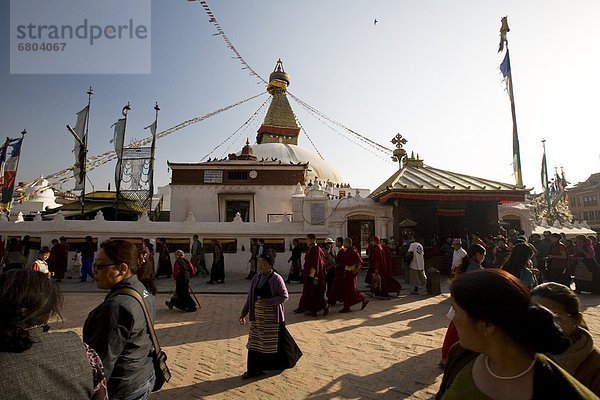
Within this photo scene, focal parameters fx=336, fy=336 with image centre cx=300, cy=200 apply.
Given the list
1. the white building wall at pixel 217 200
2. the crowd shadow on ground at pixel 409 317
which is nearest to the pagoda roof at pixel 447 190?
the crowd shadow on ground at pixel 409 317

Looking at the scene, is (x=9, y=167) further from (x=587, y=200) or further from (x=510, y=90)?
(x=587, y=200)

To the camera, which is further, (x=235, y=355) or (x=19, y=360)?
(x=235, y=355)

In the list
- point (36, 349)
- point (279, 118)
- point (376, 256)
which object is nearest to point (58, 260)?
point (376, 256)

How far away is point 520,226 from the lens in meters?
17.0

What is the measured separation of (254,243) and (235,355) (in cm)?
925

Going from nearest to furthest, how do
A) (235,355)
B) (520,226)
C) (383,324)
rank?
(235,355) < (383,324) < (520,226)

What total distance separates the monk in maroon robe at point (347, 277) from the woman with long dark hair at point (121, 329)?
604cm

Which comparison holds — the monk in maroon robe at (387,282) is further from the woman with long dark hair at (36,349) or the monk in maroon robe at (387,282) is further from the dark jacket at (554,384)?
the woman with long dark hair at (36,349)

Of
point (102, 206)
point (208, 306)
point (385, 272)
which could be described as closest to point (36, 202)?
point (102, 206)

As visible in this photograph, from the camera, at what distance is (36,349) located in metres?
1.39

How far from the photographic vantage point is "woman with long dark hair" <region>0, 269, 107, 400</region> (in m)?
1.33

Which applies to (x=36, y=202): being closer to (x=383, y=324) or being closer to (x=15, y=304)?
(x=383, y=324)

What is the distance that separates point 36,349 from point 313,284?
683 cm

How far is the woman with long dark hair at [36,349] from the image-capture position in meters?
1.33
